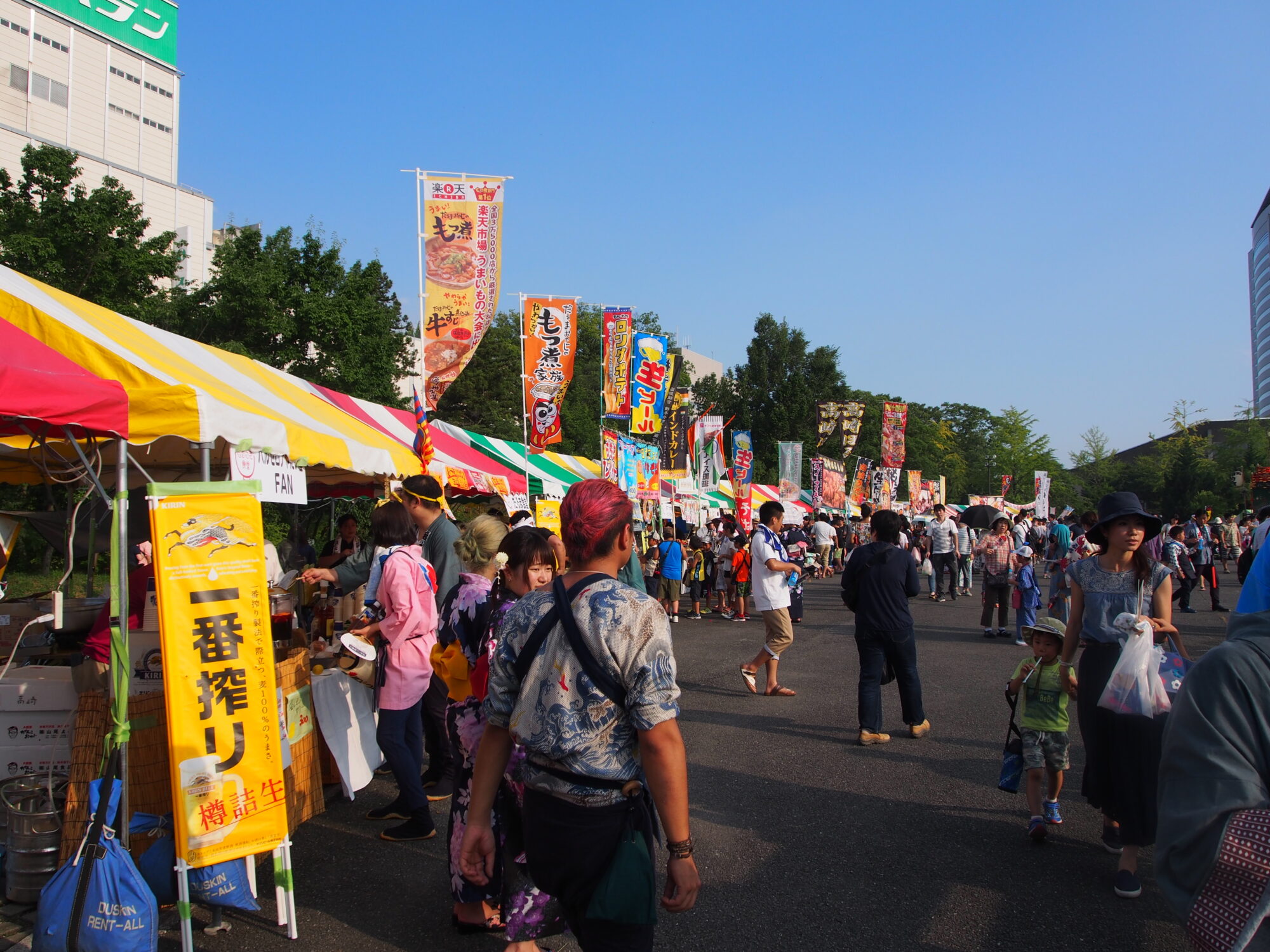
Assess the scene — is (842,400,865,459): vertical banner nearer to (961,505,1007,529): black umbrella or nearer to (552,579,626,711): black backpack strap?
(961,505,1007,529): black umbrella

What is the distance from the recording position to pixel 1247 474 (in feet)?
124

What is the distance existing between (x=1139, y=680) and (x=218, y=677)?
4104 mm

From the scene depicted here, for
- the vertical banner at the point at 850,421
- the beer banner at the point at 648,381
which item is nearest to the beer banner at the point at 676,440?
the beer banner at the point at 648,381

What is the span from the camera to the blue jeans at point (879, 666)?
6.48 m

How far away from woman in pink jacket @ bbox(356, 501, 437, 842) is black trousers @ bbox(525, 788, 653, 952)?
2403 millimetres

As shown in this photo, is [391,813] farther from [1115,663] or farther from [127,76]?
[127,76]

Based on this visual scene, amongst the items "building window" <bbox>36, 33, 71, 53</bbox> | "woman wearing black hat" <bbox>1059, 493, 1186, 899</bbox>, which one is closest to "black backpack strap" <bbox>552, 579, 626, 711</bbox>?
"woman wearing black hat" <bbox>1059, 493, 1186, 899</bbox>

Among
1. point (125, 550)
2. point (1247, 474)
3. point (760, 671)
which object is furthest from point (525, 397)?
point (1247, 474)

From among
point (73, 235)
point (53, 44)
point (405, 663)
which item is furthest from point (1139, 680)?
point (53, 44)

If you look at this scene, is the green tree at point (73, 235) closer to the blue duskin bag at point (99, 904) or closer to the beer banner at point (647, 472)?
the beer banner at point (647, 472)

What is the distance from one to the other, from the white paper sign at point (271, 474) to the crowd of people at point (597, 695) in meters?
0.66

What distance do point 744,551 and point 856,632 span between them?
830 centimetres

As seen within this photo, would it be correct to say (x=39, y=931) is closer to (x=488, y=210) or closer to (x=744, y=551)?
(x=488, y=210)

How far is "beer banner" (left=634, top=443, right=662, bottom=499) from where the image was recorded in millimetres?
15547
